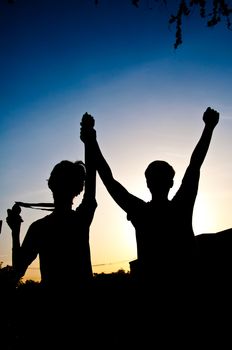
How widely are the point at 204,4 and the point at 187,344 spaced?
331 centimetres

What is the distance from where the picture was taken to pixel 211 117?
2.94 meters

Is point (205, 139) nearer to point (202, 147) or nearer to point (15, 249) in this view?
point (202, 147)

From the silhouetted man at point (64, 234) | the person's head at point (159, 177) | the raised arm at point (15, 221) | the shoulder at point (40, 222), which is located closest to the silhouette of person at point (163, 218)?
the person's head at point (159, 177)

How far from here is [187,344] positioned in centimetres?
223

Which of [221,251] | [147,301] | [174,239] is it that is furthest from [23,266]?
[221,251]

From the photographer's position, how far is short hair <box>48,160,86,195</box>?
8.94 ft

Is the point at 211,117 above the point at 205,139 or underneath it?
above

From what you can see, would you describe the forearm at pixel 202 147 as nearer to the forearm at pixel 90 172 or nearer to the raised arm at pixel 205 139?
the raised arm at pixel 205 139

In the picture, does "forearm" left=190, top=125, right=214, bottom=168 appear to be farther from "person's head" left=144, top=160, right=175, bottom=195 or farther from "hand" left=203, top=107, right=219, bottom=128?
"person's head" left=144, top=160, right=175, bottom=195

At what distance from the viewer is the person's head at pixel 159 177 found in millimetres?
2705

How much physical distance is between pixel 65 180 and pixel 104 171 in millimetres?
394

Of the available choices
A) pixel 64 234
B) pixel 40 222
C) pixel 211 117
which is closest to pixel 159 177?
pixel 211 117

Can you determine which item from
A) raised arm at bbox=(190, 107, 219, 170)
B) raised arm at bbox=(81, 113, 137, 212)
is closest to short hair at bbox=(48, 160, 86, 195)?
raised arm at bbox=(81, 113, 137, 212)

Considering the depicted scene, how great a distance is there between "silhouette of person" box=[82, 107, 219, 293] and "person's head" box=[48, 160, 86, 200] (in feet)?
0.86
